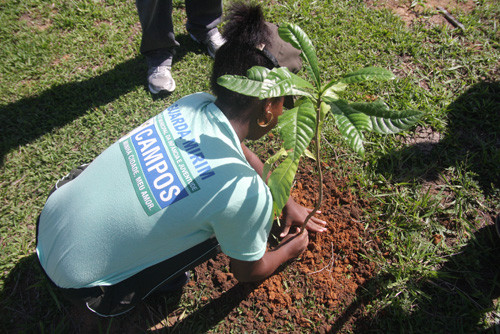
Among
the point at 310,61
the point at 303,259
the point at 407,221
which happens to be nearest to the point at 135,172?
the point at 310,61

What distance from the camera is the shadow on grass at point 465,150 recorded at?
258 cm

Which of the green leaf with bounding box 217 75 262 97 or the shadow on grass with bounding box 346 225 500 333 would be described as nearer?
the green leaf with bounding box 217 75 262 97

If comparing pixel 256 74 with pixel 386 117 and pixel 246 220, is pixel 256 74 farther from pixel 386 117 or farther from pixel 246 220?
pixel 246 220

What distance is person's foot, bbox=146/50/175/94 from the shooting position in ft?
10.1

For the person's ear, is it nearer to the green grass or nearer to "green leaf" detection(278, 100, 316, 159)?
"green leaf" detection(278, 100, 316, 159)

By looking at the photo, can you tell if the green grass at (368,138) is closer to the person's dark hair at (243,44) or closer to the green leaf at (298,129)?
the person's dark hair at (243,44)

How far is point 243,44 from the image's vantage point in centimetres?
153

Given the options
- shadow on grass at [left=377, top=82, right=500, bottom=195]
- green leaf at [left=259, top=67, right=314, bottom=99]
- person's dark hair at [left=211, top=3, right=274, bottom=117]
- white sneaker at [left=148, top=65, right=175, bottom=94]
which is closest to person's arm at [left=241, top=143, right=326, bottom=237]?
person's dark hair at [left=211, top=3, right=274, bottom=117]

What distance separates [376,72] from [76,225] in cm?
140

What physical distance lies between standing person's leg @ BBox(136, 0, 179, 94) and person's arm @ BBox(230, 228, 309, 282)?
1928 millimetres

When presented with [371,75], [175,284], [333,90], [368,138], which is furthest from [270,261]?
[368,138]

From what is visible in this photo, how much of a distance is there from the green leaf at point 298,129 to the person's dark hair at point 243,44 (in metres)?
0.56

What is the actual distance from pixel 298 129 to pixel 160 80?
2419 mm

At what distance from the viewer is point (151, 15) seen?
284 centimetres
